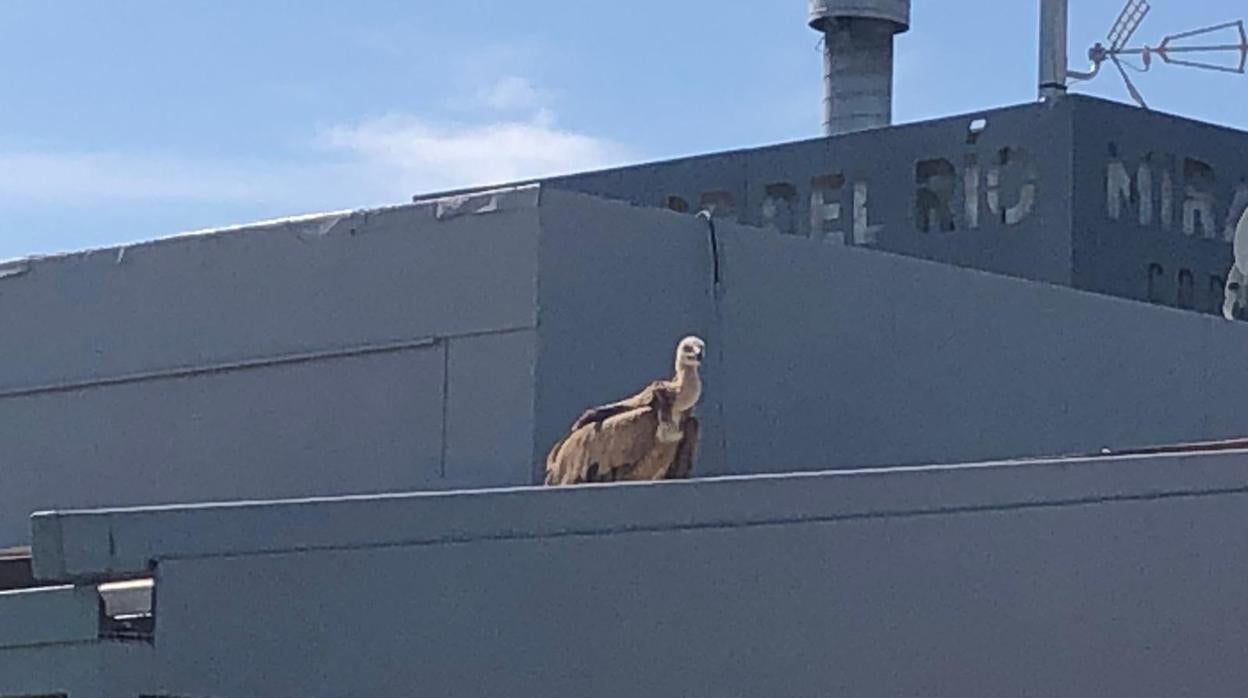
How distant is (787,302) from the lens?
16766 mm

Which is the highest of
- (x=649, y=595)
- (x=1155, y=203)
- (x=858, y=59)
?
(x=858, y=59)

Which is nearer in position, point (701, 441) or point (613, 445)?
point (613, 445)

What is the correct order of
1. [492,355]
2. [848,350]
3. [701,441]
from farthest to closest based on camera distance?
1. [848,350]
2. [701,441]
3. [492,355]

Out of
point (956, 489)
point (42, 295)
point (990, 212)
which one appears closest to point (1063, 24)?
point (990, 212)

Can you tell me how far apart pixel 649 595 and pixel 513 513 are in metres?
0.66

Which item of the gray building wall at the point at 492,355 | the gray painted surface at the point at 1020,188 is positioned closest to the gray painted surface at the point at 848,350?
the gray building wall at the point at 492,355

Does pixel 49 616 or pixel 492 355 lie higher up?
pixel 492 355

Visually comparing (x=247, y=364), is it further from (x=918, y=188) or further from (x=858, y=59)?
(x=858, y=59)

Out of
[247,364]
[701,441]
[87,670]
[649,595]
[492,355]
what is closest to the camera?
[87,670]

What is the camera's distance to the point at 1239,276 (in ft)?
76.1

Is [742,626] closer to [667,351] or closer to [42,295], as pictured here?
[667,351]

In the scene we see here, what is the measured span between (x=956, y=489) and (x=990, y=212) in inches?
525

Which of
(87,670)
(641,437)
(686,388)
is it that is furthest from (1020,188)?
(87,670)

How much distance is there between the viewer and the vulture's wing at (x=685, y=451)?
1351 centimetres
